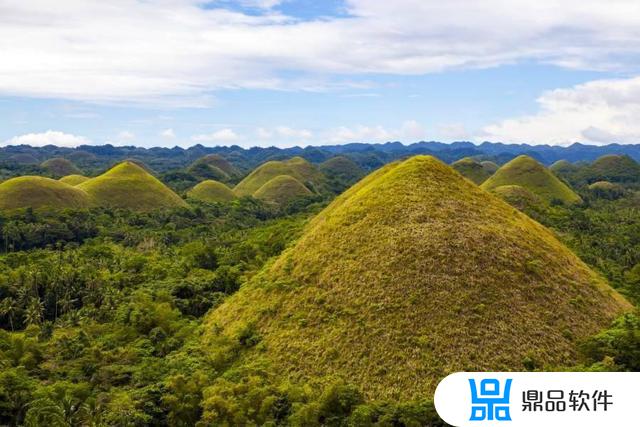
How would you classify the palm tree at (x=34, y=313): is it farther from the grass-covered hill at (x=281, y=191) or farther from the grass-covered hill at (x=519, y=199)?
the grass-covered hill at (x=281, y=191)

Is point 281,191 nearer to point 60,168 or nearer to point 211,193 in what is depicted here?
point 211,193

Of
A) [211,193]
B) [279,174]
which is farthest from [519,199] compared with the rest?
[279,174]

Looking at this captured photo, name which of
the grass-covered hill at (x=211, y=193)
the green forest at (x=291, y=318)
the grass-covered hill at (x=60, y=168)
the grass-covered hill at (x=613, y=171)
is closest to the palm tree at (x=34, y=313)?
the green forest at (x=291, y=318)

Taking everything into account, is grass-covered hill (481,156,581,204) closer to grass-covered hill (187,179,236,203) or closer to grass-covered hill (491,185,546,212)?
grass-covered hill (491,185,546,212)

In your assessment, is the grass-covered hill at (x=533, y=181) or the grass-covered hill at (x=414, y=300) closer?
the grass-covered hill at (x=414, y=300)

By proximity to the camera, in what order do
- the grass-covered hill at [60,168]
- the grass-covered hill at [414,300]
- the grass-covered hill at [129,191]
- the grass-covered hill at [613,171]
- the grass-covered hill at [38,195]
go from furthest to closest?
1. the grass-covered hill at [60,168]
2. the grass-covered hill at [613,171]
3. the grass-covered hill at [129,191]
4. the grass-covered hill at [38,195]
5. the grass-covered hill at [414,300]

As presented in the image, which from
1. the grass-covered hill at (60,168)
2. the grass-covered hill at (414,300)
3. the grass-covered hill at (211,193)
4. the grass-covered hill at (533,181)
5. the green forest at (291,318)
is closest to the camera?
the green forest at (291,318)
